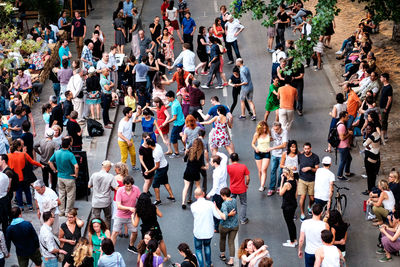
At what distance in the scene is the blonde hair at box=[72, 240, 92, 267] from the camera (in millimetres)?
11641

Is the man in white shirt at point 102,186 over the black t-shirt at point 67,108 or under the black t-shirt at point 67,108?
under

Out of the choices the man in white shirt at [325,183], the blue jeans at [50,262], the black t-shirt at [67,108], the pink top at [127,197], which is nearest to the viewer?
the blue jeans at [50,262]

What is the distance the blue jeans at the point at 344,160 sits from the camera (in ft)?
54.6

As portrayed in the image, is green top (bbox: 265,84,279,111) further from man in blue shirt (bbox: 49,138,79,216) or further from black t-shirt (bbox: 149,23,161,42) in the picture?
black t-shirt (bbox: 149,23,161,42)

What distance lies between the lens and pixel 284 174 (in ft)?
46.3

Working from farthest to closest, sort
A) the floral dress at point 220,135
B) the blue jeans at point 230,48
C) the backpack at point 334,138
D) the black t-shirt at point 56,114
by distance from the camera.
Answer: the blue jeans at point 230,48
the black t-shirt at point 56,114
the floral dress at point 220,135
the backpack at point 334,138

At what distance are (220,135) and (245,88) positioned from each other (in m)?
2.93

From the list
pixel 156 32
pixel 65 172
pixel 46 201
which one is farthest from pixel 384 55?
pixel 46 201

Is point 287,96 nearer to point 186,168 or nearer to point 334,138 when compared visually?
point 334,138

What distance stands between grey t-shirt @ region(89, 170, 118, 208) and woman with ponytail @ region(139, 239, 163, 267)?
9.36 ft

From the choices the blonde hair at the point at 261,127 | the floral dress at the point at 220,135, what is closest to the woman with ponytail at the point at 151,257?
the blonde hair at the point at 261,127

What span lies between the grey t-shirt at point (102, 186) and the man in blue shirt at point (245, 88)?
5.96 meters

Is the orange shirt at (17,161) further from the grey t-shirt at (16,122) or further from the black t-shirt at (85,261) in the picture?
the black t-shirt at (85,261)

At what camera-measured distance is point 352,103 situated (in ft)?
58.4
